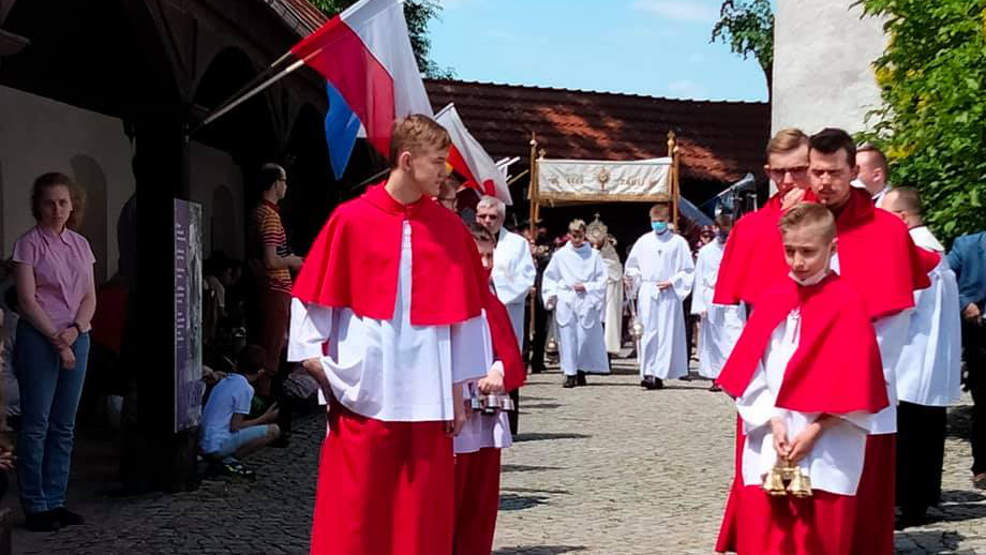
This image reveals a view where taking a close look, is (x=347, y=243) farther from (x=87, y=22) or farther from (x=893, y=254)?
(x=87, y=22)

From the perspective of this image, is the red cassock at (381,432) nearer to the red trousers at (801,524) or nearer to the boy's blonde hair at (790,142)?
the red trousers at (801,524)

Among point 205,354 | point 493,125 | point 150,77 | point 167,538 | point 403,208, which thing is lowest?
point 167,538

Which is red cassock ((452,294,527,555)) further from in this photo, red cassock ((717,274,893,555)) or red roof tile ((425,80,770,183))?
red roof tile ((425,80,770,183))

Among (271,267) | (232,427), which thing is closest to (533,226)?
(271,267)

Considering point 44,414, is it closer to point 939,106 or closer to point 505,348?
point 505,348

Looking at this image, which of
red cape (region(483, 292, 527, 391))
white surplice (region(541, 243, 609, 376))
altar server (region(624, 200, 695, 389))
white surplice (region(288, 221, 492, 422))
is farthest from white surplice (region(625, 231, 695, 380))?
white surplice (region(288, 221, 492, 422))

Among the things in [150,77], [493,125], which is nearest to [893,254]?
[150,77]

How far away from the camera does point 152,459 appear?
8.78m

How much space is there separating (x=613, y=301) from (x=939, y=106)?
1204cm

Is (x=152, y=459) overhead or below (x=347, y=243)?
below

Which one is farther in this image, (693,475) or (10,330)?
(10,330)

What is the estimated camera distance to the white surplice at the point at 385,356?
5.14 metres

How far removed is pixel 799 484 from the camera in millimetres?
5168

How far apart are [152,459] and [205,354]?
78.0 inches
